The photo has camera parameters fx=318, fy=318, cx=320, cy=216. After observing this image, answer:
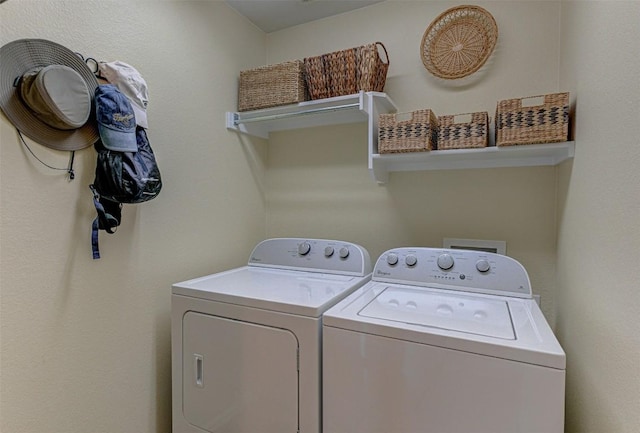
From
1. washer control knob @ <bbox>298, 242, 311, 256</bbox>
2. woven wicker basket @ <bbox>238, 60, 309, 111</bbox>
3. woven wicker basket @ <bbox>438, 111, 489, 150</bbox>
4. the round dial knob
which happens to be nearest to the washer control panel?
washer control knob @ <bbox>298, 242, 311, 256</bbox>

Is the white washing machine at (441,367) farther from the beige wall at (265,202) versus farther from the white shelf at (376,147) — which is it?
the white shelf at (376,147)

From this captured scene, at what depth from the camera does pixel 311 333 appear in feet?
3.63

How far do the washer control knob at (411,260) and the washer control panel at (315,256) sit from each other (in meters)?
0.22

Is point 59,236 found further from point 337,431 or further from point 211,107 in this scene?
point 337,431

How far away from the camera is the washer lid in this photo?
99cm

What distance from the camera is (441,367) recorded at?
92cm

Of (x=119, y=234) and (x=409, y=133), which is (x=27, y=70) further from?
(x=409, y=133)

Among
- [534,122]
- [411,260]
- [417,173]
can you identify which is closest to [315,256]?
[411,260]

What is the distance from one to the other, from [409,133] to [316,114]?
584 millimetres

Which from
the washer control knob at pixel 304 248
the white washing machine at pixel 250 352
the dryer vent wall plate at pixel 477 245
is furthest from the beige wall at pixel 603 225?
the washer control knob at pixel 304 248

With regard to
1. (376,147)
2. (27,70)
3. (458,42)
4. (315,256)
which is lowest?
(315,256)

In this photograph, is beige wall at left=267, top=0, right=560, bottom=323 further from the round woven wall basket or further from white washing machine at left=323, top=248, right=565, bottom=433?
white washing machine at left=323, top=248, right=565, bottom=433

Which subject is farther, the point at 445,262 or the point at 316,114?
the point at 316,114

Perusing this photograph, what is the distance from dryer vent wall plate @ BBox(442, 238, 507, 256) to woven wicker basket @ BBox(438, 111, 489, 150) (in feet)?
1.79
